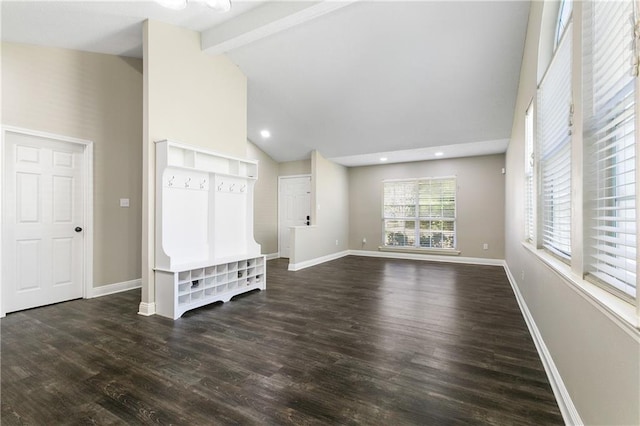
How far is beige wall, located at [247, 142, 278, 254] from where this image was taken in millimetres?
6969

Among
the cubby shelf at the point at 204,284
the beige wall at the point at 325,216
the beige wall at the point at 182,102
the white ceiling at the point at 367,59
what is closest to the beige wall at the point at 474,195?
the white ceiling at the point at 367,59

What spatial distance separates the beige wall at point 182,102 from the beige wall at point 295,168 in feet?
9.27

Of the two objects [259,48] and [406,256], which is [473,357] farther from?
[406,256]

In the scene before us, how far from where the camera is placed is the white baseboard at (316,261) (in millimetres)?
5848

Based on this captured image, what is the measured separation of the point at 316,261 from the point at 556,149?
4.86 metres

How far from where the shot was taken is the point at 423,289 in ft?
14.1

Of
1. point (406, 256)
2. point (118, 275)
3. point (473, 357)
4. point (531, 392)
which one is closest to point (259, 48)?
point (118, 275)

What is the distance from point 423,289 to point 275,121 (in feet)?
13.2

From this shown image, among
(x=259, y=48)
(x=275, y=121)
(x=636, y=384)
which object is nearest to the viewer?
(x=636, y=384)

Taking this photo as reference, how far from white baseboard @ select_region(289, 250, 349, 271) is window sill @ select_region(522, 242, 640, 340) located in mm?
4472

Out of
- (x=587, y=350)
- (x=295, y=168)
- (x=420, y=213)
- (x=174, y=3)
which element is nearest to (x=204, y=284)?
(x=174, y=3)

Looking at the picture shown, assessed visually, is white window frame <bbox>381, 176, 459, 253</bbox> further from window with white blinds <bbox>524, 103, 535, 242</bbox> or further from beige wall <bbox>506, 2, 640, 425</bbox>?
beige wall <bbox>506, 2, 640, 425</bbox>

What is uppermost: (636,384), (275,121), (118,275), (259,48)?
(259,48)

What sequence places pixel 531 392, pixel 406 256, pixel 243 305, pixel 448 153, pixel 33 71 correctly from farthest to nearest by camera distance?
pixel 406 256
pixel 448 153
pixel 243 305
pixel 33 71
pixel 531 392
